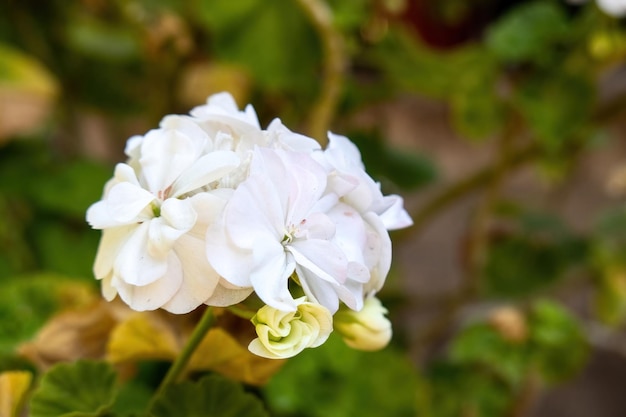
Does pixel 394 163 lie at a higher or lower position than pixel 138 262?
lower

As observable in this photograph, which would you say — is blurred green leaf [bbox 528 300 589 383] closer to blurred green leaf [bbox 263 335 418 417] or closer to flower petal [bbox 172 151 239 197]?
blurred green leaf [bbox 263 335 418 417]

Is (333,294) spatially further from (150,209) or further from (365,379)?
(365,379)

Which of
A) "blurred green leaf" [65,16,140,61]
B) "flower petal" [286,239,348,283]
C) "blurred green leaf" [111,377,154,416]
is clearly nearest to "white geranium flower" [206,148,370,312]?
"flower petal" [286,239,348,283]

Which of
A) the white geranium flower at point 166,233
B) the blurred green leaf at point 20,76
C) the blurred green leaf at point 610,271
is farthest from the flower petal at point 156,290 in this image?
the blurred green leaf at point 610,271

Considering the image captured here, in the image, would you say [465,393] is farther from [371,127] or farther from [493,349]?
[371,127]

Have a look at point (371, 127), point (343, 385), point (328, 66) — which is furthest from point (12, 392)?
point (371, 127)

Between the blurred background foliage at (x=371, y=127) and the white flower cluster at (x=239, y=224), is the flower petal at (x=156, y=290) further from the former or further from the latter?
the blurred background foliage at (x=371, y=127)
